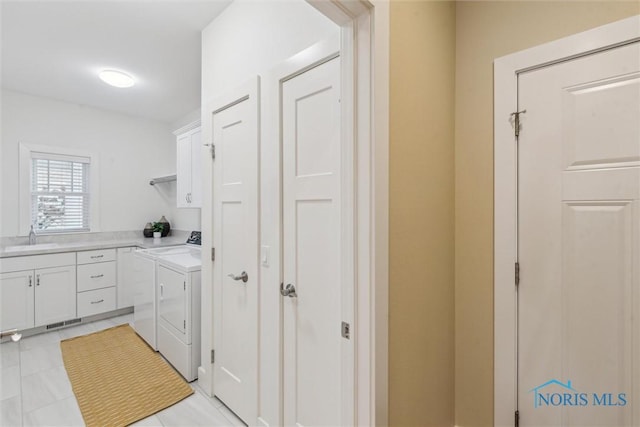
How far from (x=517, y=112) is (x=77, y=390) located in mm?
3450

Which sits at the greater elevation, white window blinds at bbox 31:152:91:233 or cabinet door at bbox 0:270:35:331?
white window blinds at bbox 31:152:91:233

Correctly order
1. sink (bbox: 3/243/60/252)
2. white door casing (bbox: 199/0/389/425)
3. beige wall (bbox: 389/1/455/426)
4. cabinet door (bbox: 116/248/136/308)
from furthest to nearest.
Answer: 1. cabinet door (bbox: 116/248/136/308)
2. sink (bbox: 3/243/60/252)
3. beige wall (bbox: 389/1/455/426)
4. white door casing (bbox: 199/0/389/425)

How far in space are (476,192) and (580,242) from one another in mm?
473

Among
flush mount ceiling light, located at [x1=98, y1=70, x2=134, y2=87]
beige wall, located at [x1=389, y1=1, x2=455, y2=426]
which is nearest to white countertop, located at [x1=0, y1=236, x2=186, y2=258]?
flush mount ceiling light, located at [x1=98, y1=70, x2=134, y2=87]

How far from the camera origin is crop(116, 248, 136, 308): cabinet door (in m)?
3.81

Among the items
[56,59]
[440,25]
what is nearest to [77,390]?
[56,59]

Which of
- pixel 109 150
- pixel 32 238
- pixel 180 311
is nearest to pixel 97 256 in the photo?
pixel 32 238

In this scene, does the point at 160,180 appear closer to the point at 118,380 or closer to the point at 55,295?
the point at 55,295

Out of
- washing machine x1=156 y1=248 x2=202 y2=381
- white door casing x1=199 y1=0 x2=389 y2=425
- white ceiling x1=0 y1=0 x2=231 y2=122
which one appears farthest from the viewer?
washing machine x1=156 y1=248 x2=202 y2=381

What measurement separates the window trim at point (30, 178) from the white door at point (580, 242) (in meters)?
4.77

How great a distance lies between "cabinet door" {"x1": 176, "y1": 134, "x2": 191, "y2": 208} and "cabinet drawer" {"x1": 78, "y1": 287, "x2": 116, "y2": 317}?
1.69 metres

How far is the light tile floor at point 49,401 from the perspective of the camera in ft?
6.22

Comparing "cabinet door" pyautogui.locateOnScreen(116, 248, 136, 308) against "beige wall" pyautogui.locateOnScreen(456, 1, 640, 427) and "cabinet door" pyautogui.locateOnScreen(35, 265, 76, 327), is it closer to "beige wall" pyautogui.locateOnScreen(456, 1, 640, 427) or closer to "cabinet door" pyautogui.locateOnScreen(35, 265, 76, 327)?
"cabinet door" pyautogui.locateOnScreen(35, 265, 76, 327)

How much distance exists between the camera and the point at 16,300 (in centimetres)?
307
